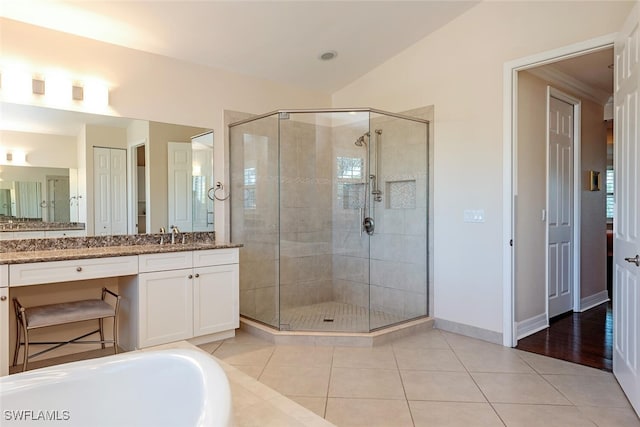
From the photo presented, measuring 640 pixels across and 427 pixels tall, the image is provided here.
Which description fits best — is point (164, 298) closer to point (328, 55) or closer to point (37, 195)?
point (37, 195)

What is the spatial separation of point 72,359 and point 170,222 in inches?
49.8

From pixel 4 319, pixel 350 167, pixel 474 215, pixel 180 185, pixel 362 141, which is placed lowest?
pixel 4 319

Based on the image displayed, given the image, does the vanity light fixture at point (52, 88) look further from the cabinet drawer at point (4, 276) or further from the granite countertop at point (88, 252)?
the cabinet drawer at point (4, 276)

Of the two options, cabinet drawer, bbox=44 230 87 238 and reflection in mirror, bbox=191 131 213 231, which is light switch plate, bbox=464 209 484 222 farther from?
cabinet drawer, bbox=44 230 87 238

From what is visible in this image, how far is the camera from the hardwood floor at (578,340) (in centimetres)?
307

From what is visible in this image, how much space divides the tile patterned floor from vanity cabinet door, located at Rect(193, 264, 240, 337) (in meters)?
0.17

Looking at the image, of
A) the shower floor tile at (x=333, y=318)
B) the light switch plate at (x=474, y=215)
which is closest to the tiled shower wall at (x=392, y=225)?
the shower floor tile at (x=333, y=318)

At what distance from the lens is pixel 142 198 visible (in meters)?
3.44

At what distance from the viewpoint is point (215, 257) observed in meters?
3.36

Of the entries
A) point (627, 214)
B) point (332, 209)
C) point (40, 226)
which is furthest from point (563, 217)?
point (40, 226)

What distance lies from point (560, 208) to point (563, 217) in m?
0.12

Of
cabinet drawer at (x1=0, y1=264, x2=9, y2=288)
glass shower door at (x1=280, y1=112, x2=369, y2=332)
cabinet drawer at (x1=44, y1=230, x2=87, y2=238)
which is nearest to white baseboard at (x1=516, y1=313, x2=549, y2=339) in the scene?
glass shower door at (x1=280, y1=112, x2=369, y2=332)

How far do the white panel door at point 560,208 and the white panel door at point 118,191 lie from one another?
388cm

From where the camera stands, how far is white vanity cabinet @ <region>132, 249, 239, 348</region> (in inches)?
118
